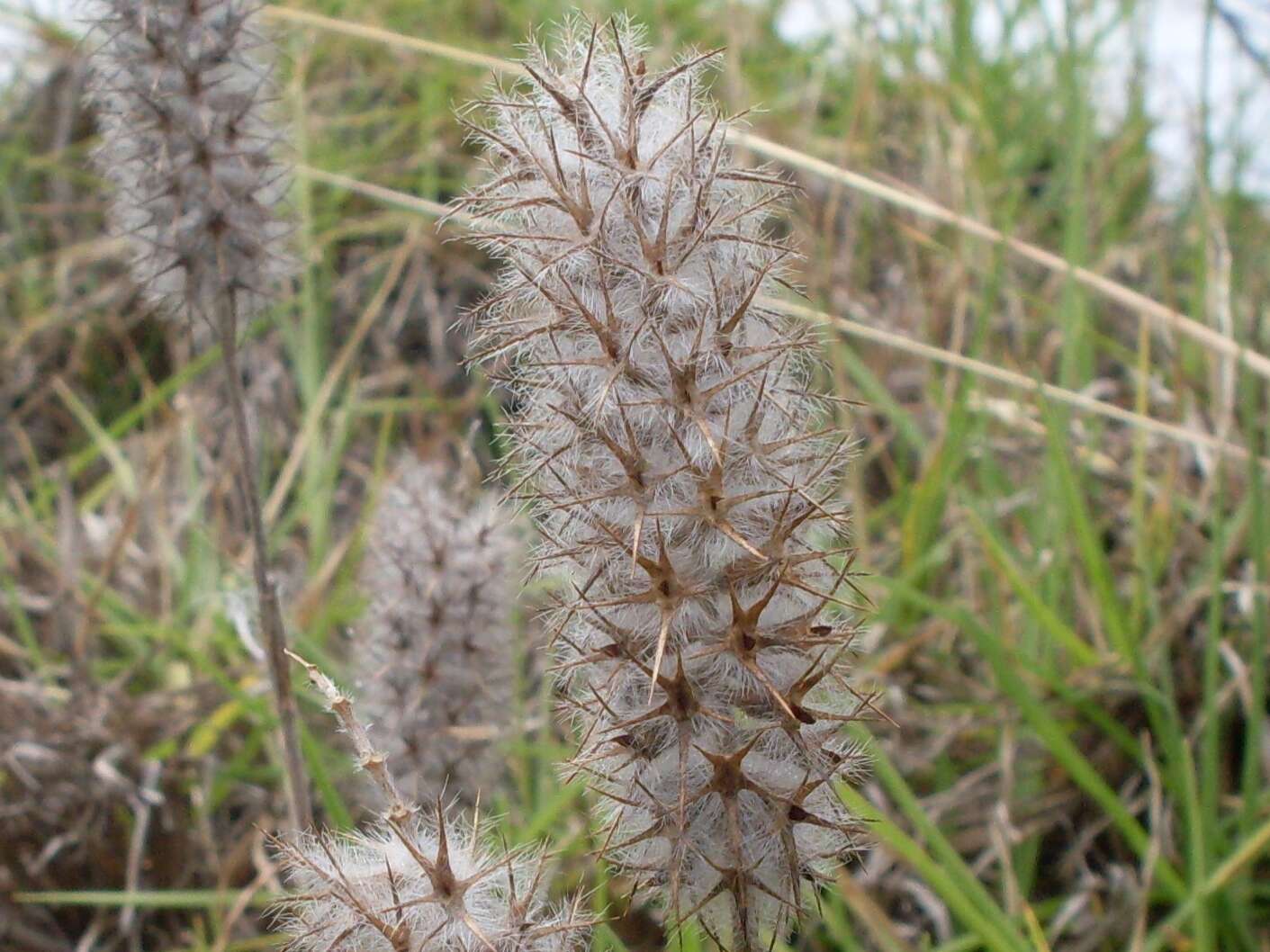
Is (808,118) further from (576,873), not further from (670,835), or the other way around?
(670,835)

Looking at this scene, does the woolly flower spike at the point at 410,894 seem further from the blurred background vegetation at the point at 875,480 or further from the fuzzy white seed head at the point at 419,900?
the blurred background vegetation at the point at 875,480

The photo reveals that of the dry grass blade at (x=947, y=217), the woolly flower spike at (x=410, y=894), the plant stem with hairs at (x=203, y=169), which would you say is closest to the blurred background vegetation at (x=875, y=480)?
the dry grass blade at (x=947, y=217)

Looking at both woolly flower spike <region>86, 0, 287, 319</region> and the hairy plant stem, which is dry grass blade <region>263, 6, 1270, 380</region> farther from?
the hairy plant stem

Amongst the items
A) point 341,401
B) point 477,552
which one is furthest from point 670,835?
point 341,401

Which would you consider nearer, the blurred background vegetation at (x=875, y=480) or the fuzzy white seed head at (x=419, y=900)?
the fuzzy white seed head at (x=419, y=900)

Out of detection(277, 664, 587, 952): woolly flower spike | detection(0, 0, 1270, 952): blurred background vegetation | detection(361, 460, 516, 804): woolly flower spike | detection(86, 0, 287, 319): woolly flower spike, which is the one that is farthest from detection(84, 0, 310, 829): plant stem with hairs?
detection(277, 664, 587, 952): woolly flower spike

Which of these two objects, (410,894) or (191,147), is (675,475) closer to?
(410,894)

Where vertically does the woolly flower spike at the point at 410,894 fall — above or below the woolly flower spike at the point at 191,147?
below
